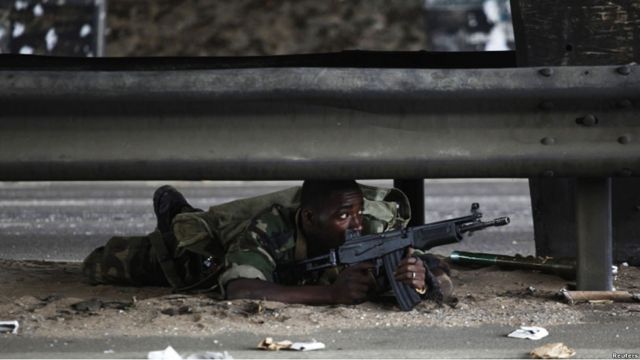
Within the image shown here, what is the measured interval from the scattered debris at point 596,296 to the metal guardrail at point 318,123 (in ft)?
1.79

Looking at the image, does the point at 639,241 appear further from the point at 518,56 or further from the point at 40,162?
the point at 40,162

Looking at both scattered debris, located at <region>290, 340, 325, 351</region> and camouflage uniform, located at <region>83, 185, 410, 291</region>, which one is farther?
camouflage uniform, located at <region>83, 185, 410, 291</region>

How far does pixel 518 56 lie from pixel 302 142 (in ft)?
5.30

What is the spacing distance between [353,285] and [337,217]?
34 centimetres

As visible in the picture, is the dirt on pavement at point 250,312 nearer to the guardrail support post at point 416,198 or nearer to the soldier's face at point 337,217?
the soldier's face at point 337,217

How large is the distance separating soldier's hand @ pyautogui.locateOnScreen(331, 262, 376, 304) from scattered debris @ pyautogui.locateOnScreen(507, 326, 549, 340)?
26.9 inches

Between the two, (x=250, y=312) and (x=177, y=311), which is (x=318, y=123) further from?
(x=177, y=311)

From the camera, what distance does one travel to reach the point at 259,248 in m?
5.32

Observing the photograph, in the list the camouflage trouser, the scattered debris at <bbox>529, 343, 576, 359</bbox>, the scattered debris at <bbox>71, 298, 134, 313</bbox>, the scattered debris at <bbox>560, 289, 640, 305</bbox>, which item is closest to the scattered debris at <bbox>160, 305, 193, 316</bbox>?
the scattered debris at <bbox>71, 298, 134, 313</bbox>

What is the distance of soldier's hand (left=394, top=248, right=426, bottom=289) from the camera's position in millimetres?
5020

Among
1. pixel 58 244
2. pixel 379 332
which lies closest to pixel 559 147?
pixel 379 332

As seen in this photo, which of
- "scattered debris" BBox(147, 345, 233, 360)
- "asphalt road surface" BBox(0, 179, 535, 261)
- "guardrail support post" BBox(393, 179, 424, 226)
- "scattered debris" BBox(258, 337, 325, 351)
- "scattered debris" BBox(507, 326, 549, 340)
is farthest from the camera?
"asphalt road surface" BBox(0, 179, 535, 261)

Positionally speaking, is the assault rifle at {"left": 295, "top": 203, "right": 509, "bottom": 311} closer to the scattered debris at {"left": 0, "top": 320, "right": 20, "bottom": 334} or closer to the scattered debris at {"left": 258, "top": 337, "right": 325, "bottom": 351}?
the scattered debris at {"left": 258, "top": 337, "right": 325, "bottom": 351}

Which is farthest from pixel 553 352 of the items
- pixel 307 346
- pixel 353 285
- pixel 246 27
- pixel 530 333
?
pixel 246 27
